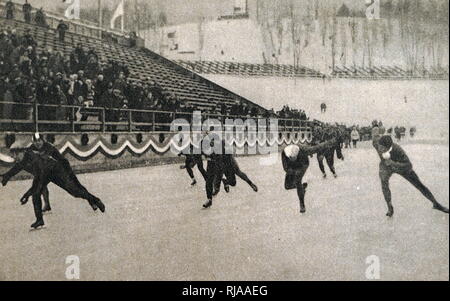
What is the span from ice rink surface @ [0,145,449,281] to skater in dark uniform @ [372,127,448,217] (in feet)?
0.50

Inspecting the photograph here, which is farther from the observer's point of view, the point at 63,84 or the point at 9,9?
the point at 9,9

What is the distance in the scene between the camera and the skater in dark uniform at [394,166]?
5039mm

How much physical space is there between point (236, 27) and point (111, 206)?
4689mm

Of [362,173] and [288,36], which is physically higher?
[288,36]

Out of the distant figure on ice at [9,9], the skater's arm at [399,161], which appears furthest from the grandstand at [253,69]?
the distant figure on ice at [9,9]

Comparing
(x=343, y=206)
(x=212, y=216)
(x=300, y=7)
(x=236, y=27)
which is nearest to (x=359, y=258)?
(x=343, y=206)

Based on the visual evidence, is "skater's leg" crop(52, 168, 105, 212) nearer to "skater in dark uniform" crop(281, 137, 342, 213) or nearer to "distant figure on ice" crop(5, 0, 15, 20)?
"skater in dark uniform" crop(281, 137, 342, 213)

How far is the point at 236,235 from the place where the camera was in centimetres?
467

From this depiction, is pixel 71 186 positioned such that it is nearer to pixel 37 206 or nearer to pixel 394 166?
pixel 37 206

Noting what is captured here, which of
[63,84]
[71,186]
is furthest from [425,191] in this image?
[63,84]

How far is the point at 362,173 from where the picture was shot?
746 centimetres

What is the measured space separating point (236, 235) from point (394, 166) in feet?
7.61
